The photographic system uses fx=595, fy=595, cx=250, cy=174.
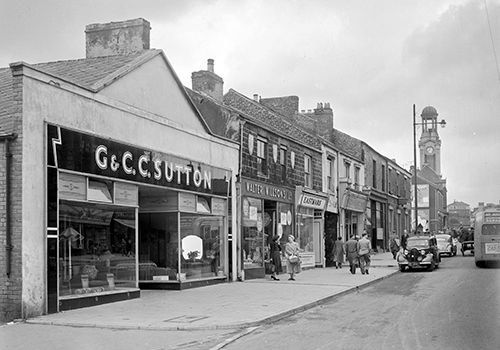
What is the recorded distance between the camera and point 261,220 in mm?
23172

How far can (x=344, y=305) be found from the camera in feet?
47.6

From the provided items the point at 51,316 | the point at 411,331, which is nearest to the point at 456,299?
the point at 411,331

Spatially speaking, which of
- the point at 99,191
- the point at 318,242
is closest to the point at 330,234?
the point at 318,242

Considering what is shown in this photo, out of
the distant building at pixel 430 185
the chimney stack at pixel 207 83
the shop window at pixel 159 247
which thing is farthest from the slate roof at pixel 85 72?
the distant building at pixel 430 185

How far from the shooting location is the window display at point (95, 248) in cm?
1304

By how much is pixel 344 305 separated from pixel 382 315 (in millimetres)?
2151

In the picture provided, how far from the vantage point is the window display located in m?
13.0

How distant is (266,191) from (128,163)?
9018 mm

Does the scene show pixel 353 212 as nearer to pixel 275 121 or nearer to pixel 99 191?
pixel 275 121

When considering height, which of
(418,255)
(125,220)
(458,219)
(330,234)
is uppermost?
(125,220)

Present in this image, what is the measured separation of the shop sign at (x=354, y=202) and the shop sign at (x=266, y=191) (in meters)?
8.33

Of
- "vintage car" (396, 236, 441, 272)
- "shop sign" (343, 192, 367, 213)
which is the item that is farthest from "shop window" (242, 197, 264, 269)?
"shop sign" (343, 192, 367, 213)

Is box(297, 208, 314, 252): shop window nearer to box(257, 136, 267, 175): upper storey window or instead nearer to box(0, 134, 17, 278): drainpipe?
box(257, 136, 267, 175): upper storey window

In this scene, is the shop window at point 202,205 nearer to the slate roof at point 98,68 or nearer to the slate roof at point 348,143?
the slate roof at point 98,68
